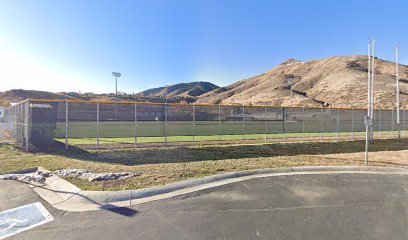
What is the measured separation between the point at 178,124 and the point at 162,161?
27.8 meters

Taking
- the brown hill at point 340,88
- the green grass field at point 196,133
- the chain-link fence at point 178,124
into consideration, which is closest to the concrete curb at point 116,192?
the chain-link fence at point 178,124

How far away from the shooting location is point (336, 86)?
89.4m

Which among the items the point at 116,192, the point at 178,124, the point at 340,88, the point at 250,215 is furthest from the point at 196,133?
the point at 340,88

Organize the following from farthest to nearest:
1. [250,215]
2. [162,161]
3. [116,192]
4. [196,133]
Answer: [196,133]
[162,161]
[116,192]
[250,215]

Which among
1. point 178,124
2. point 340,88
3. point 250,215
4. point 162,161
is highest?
point 340,88

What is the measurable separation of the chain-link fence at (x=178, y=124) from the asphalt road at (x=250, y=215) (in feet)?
24.0

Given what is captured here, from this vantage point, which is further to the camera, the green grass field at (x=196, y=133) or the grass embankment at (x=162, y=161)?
the green grass field at (x=196, y=133)

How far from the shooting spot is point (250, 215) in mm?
4637

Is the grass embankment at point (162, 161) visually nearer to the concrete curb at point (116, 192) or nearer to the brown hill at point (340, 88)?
the concrete curb at point (116, 192)

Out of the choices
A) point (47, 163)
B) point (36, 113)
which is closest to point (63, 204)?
point (47, 163)

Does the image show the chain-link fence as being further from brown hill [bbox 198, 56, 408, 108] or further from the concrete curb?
brown hill [bbox 198, 56, 408, 108]

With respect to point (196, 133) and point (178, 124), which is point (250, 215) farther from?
point (178, 124)

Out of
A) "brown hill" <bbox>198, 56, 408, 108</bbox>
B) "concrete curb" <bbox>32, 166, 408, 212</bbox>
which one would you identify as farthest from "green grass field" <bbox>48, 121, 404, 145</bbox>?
"brown hill" <bbox>198, 56, 408, 108</bbox>

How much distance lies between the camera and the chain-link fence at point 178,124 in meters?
13.0
